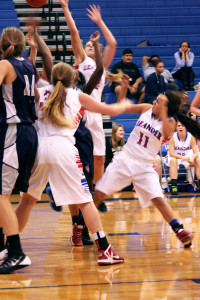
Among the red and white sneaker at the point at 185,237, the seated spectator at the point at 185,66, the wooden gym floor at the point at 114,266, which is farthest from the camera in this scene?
the seated spectator at the point at 185,66

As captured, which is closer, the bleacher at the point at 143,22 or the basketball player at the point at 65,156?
the basketball player at the point at 65,156

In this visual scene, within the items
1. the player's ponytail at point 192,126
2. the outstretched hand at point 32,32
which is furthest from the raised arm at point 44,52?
the player's ponytail at point 192,126

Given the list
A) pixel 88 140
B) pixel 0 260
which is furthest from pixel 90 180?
pixel 0 260

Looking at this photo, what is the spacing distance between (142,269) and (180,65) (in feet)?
26.0

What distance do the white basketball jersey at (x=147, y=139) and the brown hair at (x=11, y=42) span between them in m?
1.31

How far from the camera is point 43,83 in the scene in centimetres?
474

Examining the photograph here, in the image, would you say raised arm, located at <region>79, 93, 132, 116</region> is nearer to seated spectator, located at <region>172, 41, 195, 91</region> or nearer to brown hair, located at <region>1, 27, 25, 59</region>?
brown hair, located at <region>1, 27, 25, 59</region>

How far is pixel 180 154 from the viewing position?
347 inches

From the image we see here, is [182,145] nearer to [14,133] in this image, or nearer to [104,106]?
[104,106]

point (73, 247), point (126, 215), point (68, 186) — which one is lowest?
point (126, 215)

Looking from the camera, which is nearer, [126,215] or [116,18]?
[126,215]

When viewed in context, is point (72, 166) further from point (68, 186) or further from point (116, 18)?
point (116, 18)

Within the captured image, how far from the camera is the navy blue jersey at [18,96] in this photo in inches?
134

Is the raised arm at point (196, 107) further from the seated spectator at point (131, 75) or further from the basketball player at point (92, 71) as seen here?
the seated spectator at point (131, 75)
